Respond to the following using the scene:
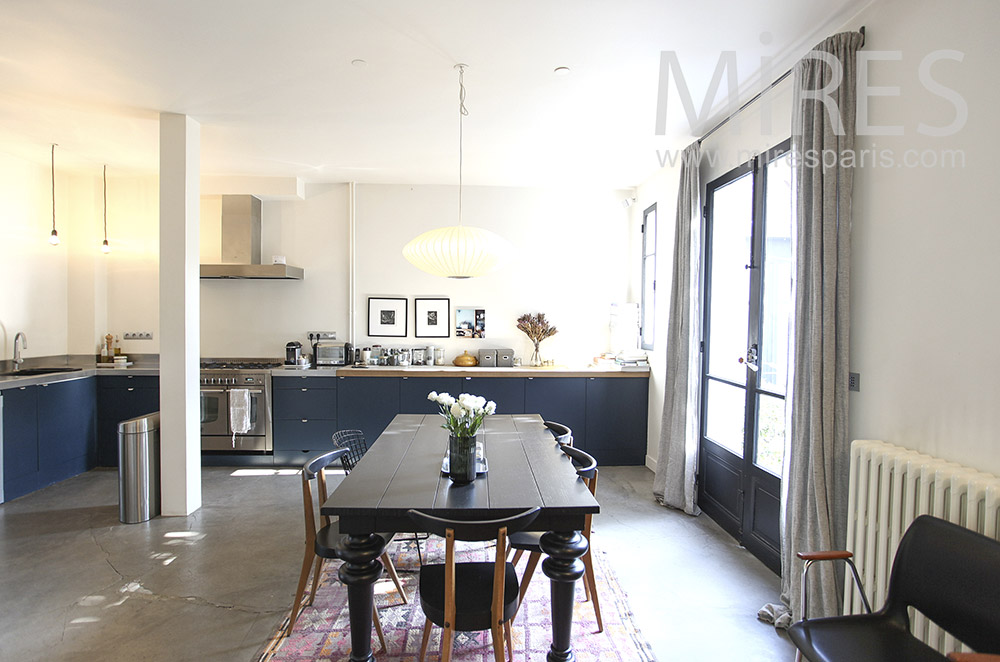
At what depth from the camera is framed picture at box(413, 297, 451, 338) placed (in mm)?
6340

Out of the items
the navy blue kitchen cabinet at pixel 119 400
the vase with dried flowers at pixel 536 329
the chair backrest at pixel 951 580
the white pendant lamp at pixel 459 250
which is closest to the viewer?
the chair backrest at pixel 951 580

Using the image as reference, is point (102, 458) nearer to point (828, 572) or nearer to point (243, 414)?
point (243, 414)

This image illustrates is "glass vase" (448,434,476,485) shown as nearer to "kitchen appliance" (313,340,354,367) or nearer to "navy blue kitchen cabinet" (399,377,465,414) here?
"navy blue kitchen cabinet" (399,377,465,414)

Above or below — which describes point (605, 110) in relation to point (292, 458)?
above

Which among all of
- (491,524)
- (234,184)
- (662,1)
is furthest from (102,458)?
(662,1)

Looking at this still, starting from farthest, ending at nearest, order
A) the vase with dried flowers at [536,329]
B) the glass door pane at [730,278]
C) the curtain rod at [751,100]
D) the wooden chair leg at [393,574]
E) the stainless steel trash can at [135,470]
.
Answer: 1. the vase with dried flowers at [536,329]
2. the stainless steel trash can at [135,470]
3. the glass door pane at [730,278]
4. the wooden chair leg at [393,574]
5. the curtain rod at [751,100]

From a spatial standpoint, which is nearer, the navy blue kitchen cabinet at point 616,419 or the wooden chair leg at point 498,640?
the wooden chair leg at point 498,640

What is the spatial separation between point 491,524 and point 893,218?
7.36 ft

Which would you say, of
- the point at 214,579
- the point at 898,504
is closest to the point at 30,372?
the point at 214,579

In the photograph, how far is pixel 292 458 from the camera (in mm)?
5688

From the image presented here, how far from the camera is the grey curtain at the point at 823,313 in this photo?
2.56 metres

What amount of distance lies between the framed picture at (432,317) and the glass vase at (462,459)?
392 cm

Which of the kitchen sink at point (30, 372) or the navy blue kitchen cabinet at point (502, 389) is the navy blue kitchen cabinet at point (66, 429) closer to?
the kitchen sink at point (30, 372)

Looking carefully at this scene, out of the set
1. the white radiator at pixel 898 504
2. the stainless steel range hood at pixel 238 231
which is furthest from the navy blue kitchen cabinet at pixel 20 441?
the white radiator at pixel 898 504
